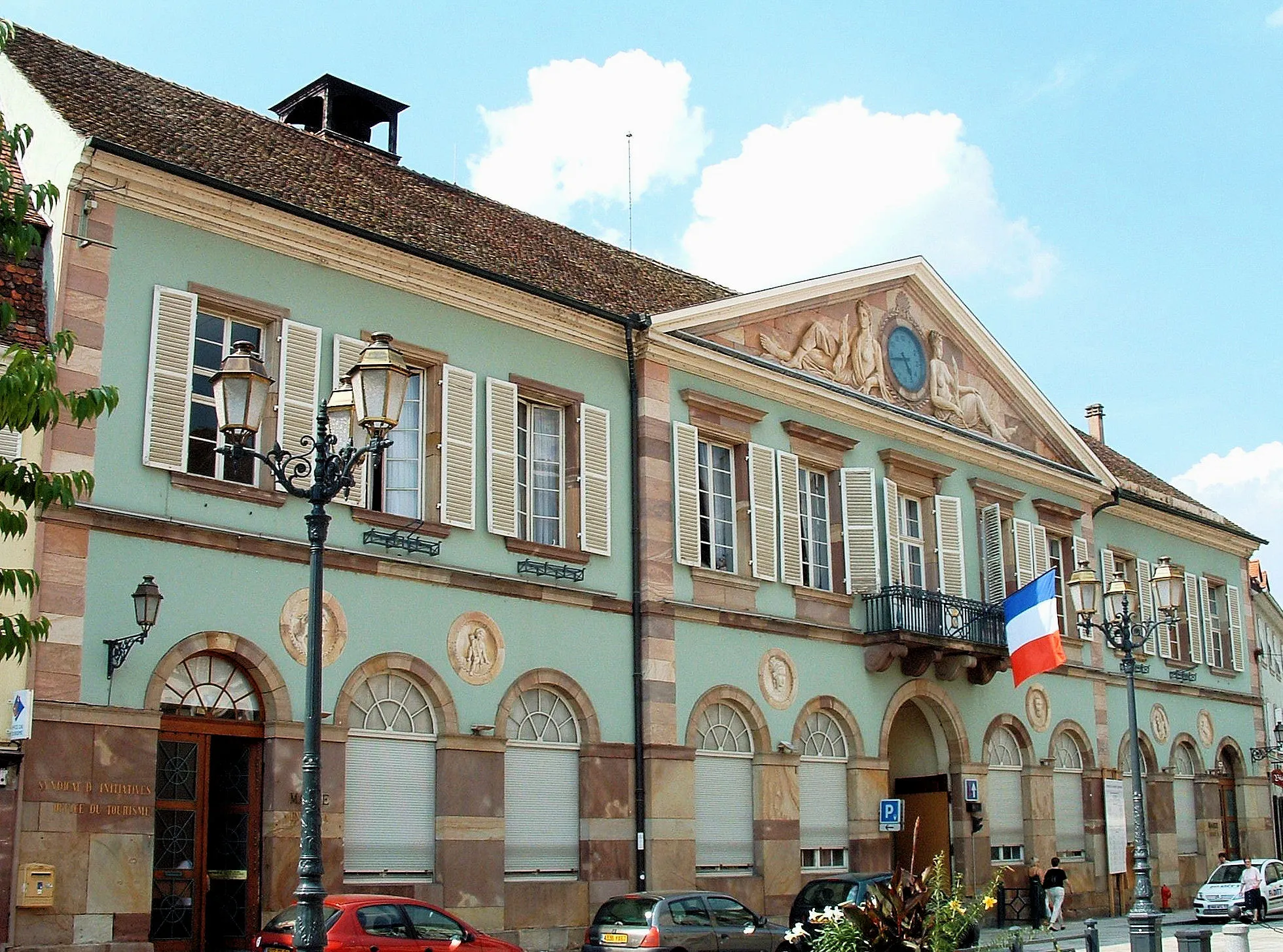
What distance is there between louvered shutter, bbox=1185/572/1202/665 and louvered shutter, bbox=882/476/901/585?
12.4 m

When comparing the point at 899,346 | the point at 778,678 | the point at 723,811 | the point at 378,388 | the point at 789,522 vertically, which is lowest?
the point at 723,811

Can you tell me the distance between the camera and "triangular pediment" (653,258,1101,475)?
85.7 feet

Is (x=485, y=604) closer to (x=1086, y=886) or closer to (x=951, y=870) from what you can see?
(x=951, y=870)

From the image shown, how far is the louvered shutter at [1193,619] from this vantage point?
122 ft

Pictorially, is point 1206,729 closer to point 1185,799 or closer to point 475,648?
point 1185,799

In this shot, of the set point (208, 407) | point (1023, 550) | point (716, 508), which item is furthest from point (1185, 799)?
point (208, 407)

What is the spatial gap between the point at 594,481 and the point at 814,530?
5.32 metres

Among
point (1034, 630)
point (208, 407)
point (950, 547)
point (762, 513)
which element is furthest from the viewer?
point (950, 547)

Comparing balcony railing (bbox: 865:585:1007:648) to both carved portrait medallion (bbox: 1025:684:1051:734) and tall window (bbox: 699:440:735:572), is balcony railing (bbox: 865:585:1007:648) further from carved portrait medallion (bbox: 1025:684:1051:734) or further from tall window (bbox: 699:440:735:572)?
tall window (bbox: 699:440:735:572)

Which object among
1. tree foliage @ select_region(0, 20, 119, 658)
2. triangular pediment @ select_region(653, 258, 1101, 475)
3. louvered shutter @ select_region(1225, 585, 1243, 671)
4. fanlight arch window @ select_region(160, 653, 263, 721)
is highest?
triangular pediment @ select_region(653, 258, 1101, 475)

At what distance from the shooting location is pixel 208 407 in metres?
18.7

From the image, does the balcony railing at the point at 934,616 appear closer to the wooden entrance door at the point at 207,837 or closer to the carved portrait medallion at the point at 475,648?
the carved portrait medallion at the point at 475,648

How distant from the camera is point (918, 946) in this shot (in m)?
10.0


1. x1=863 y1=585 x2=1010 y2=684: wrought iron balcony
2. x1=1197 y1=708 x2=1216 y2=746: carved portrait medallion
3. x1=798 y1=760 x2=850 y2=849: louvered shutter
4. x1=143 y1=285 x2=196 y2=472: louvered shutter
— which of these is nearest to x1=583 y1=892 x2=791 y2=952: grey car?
x1=798 y1=760 x2=850 y2=849: louvered shutter
